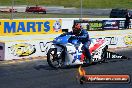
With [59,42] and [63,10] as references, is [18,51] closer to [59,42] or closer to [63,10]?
[59,42]

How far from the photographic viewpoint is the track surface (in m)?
12.4

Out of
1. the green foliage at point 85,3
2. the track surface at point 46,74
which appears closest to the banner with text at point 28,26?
the track surface at point 46,74

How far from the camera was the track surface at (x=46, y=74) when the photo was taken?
12438 mm

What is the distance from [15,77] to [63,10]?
61.0 m

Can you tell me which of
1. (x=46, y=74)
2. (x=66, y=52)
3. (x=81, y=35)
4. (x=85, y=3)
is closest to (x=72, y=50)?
(x=66, y=52)

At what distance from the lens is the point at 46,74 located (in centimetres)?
1459

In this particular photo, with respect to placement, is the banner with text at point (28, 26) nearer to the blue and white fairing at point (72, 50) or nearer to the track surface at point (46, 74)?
the track surface at point (46, 74)

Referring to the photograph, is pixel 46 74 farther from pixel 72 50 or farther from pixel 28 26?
pixel 28 26

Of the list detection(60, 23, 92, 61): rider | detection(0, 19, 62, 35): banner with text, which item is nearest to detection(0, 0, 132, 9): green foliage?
detection(0, 19, 62, 35): banner with text

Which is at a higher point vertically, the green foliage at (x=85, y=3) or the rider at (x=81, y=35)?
the green foliage at (x=85, y=3)

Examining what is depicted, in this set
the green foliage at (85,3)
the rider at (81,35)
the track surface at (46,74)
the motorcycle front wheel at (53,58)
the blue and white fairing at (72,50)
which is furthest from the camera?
the green foliage at (85,3)

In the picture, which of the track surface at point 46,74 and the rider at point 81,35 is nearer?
the track surface at point 46,74

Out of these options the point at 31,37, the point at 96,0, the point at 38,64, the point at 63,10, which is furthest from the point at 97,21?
the point at 96,0

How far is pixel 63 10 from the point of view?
74312mm
